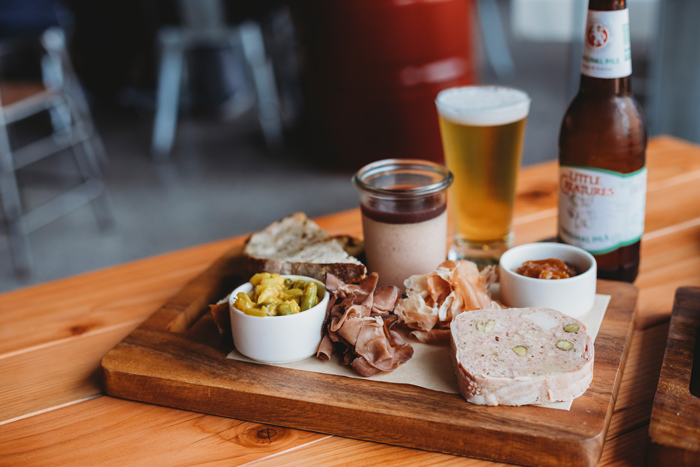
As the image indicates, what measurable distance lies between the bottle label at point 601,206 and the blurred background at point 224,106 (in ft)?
6.62

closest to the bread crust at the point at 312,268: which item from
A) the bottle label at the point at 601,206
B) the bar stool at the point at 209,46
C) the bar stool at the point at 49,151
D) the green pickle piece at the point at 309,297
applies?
the green pickle piece at the point at 309,297

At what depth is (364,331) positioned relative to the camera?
2.67ft

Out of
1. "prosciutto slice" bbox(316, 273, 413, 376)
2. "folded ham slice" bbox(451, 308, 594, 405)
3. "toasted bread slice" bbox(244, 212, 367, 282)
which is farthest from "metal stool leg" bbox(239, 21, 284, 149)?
"folded ham slice" bbox(451, 308, 594, 405)

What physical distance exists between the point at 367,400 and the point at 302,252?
373 millimetres

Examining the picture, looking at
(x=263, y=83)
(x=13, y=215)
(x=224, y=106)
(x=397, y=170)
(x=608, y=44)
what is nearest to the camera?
(x=608, y=44)

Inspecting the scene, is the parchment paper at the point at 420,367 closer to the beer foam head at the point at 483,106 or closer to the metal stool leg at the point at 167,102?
the beer foam head at the point at 483,106

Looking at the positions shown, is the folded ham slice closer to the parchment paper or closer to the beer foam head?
the parchment paper

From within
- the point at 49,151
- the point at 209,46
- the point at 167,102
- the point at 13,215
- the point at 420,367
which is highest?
the point at 209,46

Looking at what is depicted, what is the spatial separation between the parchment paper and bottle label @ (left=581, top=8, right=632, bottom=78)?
0.38 meters

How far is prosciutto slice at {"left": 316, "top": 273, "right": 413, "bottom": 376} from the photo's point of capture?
2.64 feet

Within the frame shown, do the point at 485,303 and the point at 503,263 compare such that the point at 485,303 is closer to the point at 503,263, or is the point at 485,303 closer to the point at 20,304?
the point at 503,263

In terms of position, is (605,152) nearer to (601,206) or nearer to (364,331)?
(601,206)

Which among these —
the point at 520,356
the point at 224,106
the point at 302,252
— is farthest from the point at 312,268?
the point at 224,106

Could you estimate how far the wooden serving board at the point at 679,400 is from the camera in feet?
2.13
